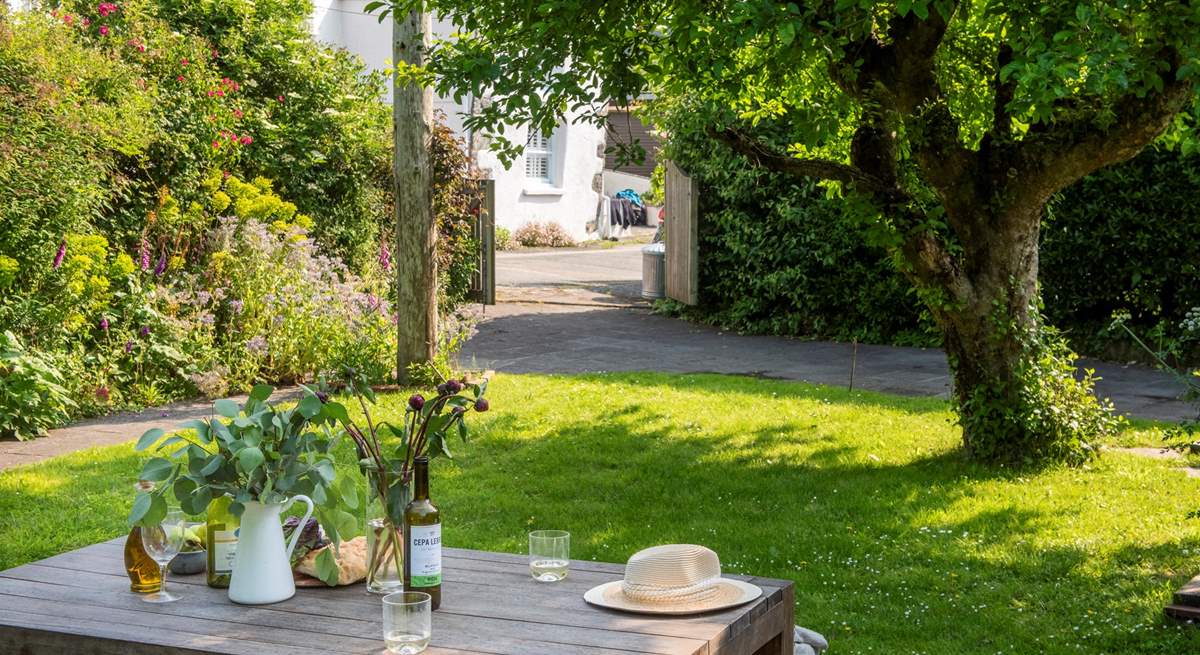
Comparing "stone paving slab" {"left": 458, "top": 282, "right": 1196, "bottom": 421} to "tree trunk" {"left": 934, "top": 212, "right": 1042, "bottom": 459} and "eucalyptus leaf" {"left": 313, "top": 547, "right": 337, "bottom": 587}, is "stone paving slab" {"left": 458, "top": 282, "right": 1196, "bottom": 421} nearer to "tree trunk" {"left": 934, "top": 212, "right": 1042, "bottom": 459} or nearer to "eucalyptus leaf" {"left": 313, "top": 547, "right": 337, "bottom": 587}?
"tree trunk" {"left": 934, "top": 212, "right": 1042, "bottom": 459}

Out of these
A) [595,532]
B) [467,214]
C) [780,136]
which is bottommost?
[595,532]

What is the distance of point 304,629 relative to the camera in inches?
123

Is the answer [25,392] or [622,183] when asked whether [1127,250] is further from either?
[622,183]

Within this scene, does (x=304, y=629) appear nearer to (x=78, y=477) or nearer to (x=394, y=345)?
(x=78, y=477)

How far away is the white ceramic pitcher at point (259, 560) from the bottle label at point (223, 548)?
0.36ft

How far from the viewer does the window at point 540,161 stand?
27.3 metres

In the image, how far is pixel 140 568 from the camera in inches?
135

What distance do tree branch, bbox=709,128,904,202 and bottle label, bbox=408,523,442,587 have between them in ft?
15.0

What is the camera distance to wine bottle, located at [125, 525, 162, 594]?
134 inches

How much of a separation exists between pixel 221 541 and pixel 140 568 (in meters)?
0.22

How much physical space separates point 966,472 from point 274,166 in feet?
22.9

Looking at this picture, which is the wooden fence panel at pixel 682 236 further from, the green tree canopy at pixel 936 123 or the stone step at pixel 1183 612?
the stone step at pixel 1183 612

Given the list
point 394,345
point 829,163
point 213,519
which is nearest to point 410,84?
point 394,345

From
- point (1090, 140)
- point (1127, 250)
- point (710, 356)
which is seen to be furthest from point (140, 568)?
point (1127, 250)
